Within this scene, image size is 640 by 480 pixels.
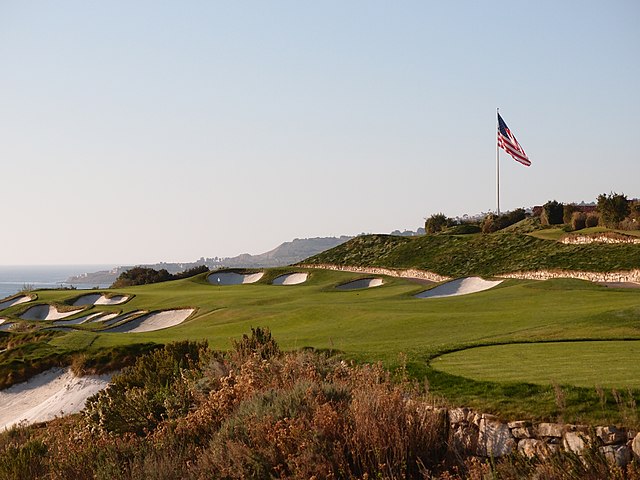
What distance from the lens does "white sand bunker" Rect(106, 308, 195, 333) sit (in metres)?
37.1

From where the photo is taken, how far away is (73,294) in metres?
57.8

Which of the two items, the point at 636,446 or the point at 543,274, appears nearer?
the point at 636,446

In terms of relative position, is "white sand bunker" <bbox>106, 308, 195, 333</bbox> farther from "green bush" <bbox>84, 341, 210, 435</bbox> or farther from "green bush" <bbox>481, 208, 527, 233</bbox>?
"green bush" <bbox>481, 208, 527, 233</bbox>

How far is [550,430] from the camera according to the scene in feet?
31.0

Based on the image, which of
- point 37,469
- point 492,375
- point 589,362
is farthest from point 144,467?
point 589,362

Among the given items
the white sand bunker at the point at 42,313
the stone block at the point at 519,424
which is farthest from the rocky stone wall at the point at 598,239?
the white sand bunker at the point at 42,313

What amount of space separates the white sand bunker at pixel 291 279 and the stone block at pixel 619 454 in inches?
1785

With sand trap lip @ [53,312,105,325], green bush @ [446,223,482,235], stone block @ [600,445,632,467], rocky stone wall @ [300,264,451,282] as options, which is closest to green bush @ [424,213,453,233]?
green bush @ [446,223,482,235]

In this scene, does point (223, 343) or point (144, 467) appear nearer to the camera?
point (144, 467)

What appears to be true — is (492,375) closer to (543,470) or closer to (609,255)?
(543,470)

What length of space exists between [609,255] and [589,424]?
109 feet

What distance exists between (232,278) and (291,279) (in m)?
7.36

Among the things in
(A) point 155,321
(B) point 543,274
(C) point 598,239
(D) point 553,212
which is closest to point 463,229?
(D) point 553,212

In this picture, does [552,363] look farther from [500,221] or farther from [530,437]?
[500,221]
